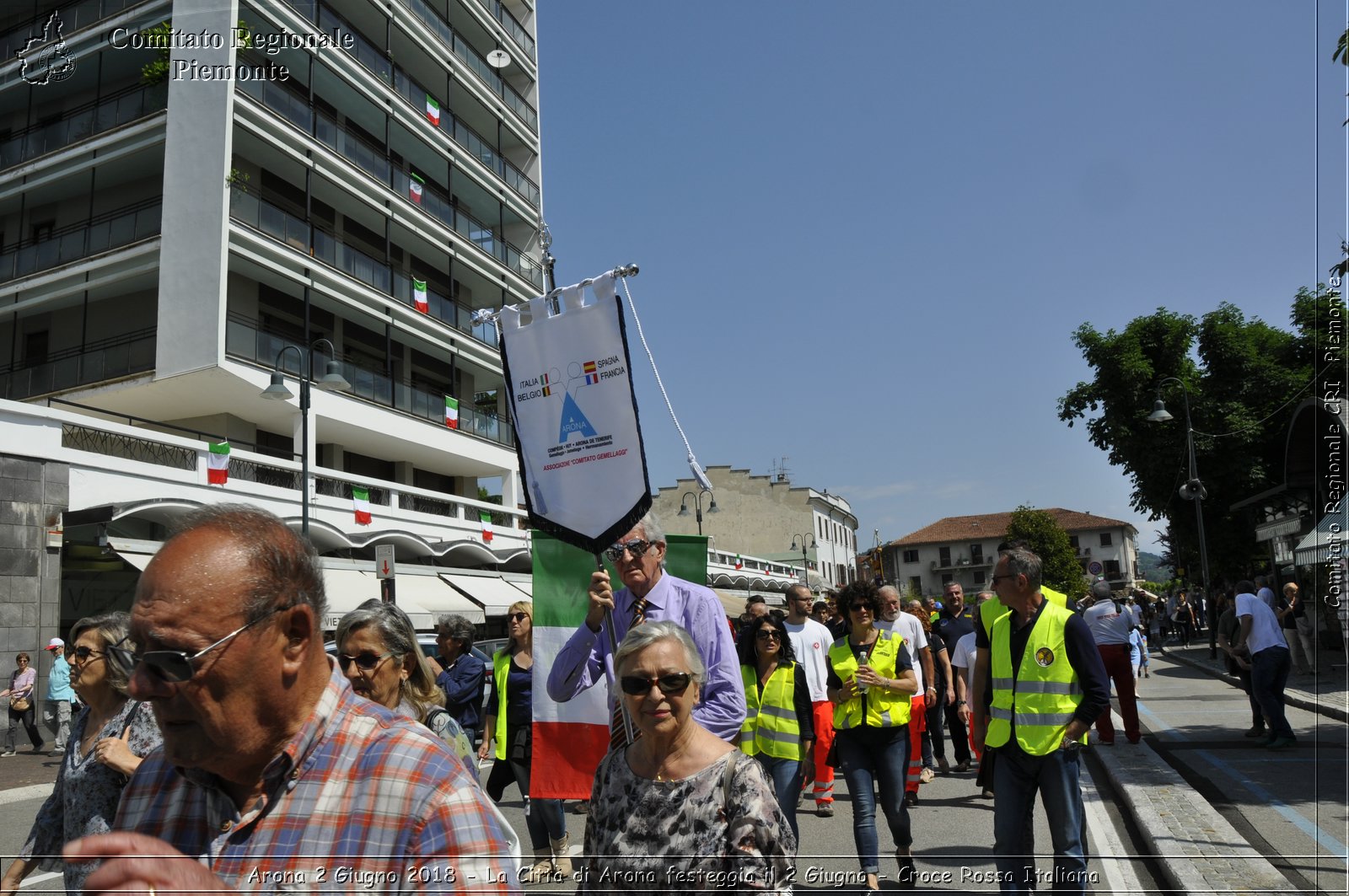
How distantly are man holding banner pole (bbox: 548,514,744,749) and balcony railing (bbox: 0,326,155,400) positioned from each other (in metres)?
24.5

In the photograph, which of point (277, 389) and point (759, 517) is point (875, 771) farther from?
point (759, 517)

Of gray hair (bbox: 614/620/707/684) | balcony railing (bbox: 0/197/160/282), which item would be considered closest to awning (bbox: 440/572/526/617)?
balcony railing (bbox: 0/197/160/282)

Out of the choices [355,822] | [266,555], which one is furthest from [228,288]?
[355,822]

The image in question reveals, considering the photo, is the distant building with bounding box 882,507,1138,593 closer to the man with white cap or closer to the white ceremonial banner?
the man with white cap

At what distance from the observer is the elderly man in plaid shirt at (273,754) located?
1.55m

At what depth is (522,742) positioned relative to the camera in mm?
7191

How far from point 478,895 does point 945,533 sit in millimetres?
107776

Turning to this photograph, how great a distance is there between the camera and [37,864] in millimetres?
3561

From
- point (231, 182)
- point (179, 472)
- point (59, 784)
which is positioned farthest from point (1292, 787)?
point (231, 182)

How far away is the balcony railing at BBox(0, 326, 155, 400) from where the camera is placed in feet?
83.0

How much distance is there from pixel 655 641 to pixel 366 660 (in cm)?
171

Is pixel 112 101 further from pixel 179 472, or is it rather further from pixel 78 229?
pixel 179 472

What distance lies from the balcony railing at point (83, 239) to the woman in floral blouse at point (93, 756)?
2439 cm

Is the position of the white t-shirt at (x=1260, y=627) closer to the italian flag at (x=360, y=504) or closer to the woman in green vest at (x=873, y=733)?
the woman in green vest at (x=873, y=733)
